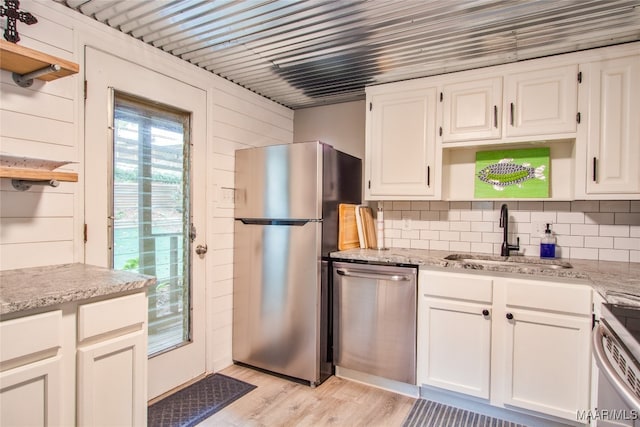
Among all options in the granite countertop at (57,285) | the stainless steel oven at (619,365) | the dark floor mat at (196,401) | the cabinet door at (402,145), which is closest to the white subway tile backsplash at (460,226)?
the cabinet door at (402,145)

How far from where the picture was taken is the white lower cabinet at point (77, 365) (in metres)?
1.12

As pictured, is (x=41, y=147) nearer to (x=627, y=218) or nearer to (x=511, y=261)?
(x=511, y=261)

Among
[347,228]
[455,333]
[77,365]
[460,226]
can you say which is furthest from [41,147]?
[460,226]

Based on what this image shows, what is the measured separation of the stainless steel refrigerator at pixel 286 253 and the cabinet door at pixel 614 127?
5.14 ft

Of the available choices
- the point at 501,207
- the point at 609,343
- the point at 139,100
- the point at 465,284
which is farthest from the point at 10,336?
the point at 501,207

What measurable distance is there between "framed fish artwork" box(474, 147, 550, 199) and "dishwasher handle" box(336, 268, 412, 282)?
35.0 inches

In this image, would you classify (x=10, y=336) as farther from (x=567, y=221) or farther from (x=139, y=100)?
(x=567, y=221)

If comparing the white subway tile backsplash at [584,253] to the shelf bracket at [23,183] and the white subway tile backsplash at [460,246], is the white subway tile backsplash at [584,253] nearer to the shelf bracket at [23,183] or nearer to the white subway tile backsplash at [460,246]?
the white subway tile backsplash at [460,246]

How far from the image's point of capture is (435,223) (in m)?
2.81

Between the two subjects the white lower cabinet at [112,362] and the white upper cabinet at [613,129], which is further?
the white upper cabinet at [613,129]

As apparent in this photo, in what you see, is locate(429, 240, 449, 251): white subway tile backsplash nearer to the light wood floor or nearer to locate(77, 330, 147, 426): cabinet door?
the light wood floor

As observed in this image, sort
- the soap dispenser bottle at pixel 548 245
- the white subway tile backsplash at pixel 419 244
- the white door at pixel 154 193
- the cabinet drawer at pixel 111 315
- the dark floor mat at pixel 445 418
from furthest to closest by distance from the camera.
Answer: the white subway tile backsplash at pixel 419 244, the soap dispenser bottle at pixel 548 245, the dark floor mat at pixel 445 418, the white door at pixel 154 193, the cabinet drawer at pixel 111 315

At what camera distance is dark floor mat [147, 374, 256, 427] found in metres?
1.98

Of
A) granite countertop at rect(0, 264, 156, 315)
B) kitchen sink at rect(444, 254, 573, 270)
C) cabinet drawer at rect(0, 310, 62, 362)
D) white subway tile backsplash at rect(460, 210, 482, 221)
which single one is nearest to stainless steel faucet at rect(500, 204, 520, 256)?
kitchen sink at rect(444, 254, 573, 270)
